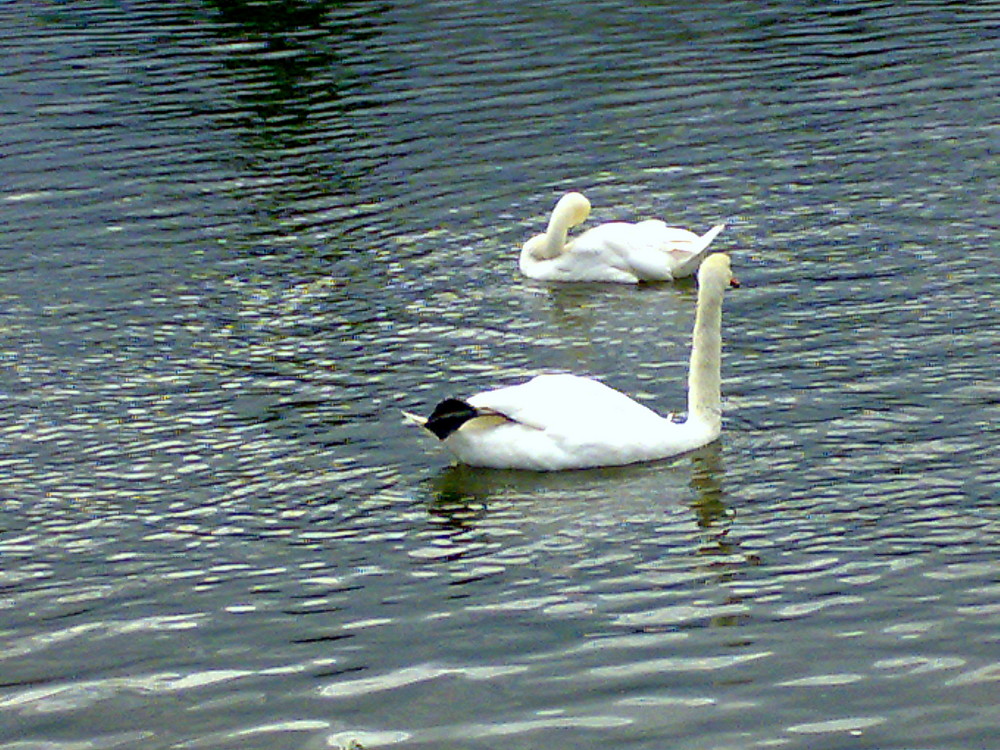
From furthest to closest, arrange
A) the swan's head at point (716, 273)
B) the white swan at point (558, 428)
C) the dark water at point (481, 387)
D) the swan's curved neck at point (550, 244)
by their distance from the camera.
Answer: the swan's curved neck at point (550, 244), the swan's head at point (716, 273), the white swan at point (558, 428), the dark water at point (481, 387)

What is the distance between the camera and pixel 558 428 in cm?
1307

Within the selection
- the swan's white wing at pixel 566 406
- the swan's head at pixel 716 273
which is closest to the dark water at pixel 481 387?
the swan's white wing at pixel 566 406

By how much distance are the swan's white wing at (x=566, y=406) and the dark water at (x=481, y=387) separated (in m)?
0.38

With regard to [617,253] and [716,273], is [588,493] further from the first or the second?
[617,253]

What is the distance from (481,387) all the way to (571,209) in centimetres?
536

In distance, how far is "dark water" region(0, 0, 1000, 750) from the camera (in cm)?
954

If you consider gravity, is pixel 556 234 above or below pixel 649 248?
above

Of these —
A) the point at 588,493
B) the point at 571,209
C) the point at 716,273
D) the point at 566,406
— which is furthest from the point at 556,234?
the point at 588,493

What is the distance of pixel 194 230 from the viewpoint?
70.4 feet

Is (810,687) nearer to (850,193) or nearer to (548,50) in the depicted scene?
(850,193)

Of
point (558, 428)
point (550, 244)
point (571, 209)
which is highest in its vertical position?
point (571, 209)

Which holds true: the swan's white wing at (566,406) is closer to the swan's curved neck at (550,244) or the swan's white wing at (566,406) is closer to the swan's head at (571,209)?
the swan's curved neck at (550,244)

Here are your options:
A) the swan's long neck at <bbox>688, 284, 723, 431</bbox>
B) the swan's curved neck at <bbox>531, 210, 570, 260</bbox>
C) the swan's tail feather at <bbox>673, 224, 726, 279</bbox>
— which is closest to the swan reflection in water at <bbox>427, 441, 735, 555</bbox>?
the swan's long neck at <bbox>688, 284, 723, 431</bbox>

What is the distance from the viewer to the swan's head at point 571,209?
65.7 feet
